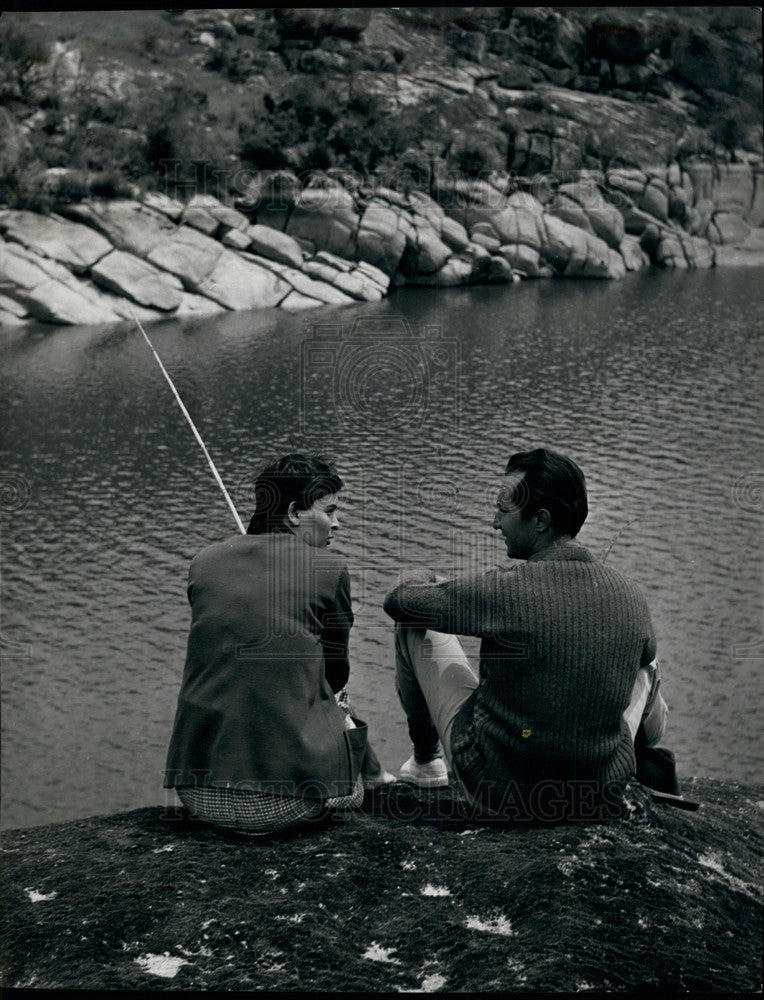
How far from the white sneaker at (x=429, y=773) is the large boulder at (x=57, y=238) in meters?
32.3

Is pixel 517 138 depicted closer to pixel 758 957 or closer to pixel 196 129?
pixel 196 129

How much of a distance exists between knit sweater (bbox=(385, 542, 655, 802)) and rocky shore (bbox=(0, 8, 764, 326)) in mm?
28644

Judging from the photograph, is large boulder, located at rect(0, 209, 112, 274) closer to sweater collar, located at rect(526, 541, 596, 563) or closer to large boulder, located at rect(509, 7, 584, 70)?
large boulder, located at rect(509, 7, 584, 70)

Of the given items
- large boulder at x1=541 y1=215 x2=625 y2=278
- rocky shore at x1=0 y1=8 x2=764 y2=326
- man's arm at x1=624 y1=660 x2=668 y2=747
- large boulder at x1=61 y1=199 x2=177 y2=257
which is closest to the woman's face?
man's arm at x1=624 y1=660 x2=668 y2=747

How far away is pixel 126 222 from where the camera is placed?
123ft

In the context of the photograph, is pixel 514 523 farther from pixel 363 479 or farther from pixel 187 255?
pixel 187 255

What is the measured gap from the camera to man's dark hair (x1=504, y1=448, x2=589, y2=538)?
14.2 feet

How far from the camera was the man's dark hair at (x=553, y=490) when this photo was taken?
4316mm

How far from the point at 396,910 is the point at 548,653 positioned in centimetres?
105

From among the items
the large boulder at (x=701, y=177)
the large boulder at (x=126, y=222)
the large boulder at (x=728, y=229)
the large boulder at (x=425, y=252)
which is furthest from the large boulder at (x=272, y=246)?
the large boulder at (x=701, y=177)

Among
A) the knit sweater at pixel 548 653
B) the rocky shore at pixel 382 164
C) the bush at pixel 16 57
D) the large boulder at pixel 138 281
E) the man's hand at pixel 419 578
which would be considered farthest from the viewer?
the bush at pixel 16 57

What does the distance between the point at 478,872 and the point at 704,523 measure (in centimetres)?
1485

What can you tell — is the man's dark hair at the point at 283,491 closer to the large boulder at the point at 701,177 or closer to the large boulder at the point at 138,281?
the large boulder at the point at 138,281

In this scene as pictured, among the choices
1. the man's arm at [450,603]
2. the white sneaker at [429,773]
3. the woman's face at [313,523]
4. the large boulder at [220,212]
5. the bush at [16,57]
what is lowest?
the white sneaker at [429,773]
